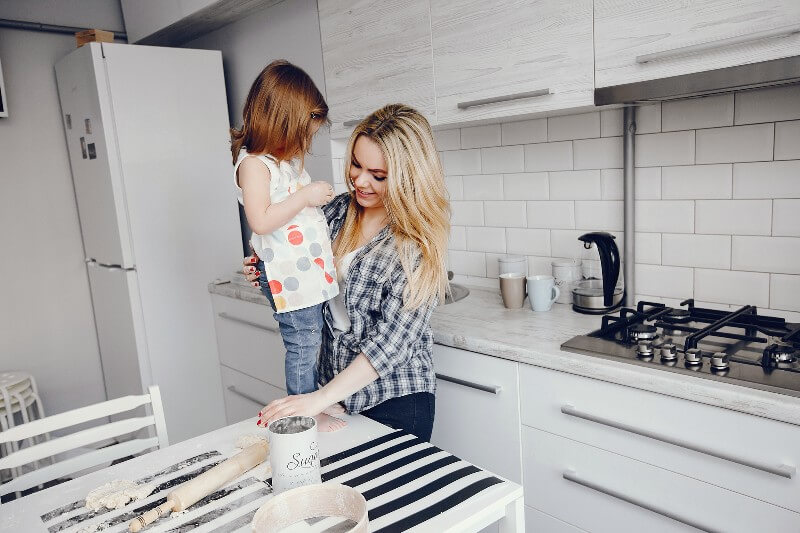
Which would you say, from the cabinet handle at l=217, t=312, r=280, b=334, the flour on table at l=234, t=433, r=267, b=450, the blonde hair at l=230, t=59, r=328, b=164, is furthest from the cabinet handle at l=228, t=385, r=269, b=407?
the flour on table at l=234, t=433, r=267, b=450

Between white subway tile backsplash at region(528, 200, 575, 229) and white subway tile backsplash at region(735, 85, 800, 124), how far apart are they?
588 mm

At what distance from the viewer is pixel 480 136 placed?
7.61 ft

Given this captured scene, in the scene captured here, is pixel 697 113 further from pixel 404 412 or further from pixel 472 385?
pixel 404 412

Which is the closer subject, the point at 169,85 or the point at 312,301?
the point at 312,301

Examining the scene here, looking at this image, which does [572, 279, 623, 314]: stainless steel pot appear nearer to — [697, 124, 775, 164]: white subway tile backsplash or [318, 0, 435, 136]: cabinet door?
[697, 124, 775, 164]: white subway tile backsplash

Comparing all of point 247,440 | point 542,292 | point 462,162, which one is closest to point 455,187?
point 462,162

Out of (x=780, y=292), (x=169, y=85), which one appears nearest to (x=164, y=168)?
(x=169, y=85)

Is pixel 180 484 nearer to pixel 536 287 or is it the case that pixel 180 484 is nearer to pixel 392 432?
pixel 392 432

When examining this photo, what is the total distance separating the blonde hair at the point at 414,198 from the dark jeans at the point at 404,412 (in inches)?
10.4

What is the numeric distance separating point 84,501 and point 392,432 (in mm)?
561

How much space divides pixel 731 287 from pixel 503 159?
0.90 m

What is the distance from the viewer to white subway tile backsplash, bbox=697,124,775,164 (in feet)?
5.35

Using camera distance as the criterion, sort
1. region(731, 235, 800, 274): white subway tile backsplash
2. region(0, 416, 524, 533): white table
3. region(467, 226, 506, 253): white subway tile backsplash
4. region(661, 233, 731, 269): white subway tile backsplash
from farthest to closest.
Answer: region(467, 226, 506, 253): white subway tile backsplash < region(661, 233, 731, 269): white subway tile backsplash < region(731, 235, 800, 274): white subway tile backsplash < region(0, 416, 524, 533): white table

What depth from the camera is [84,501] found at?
40.4 inches
